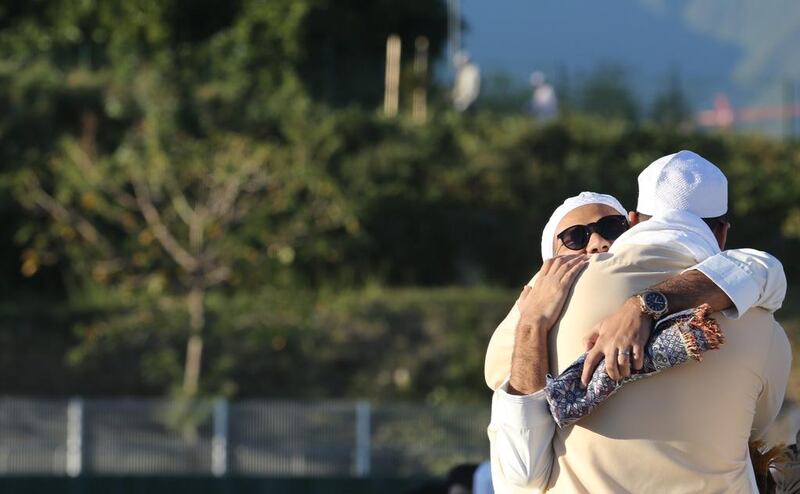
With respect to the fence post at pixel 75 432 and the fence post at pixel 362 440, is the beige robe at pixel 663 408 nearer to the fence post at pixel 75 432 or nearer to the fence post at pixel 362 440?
the fence post at pixel 362 440

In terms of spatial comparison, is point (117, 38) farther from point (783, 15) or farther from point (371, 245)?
point (783, 15)

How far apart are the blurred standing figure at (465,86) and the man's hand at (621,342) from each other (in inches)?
753

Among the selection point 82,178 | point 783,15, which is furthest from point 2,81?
point 783,15

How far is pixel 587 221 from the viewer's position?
130 inches

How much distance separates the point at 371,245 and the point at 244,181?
2773 mm

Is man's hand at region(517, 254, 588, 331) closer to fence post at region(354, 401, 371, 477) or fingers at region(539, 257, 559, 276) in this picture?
fingers at region(539, 257, 559, 276)

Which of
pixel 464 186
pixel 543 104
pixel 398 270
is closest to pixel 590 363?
pixel 398 270

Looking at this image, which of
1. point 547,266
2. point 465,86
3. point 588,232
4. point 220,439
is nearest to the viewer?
point 547,266

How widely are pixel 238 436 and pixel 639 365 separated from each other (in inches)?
438

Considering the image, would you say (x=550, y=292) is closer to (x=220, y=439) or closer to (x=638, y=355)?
(x=638, y=355)

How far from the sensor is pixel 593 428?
2896 mm

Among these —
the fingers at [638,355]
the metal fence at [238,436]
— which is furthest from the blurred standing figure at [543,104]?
the fingers at [638,355]

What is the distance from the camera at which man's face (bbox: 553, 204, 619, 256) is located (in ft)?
10.8

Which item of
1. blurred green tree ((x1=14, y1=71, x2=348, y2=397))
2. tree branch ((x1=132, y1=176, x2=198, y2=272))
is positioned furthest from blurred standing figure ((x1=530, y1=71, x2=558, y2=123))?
tree branch ((x1=132, y1=176, x2=198, y2=272))
